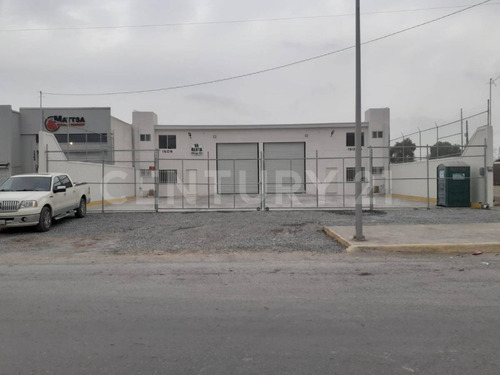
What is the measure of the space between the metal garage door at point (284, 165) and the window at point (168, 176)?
668 centimetres

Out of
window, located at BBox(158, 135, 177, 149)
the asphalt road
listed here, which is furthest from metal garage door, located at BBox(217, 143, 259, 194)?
the asphalt road

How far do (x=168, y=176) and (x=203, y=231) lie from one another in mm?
18042

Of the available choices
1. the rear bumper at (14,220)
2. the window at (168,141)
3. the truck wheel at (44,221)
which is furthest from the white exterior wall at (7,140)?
the rear bumper at (14,220)

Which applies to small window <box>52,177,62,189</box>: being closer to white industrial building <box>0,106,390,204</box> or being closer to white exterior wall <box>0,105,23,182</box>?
white industrial building <box>0,106,390,204</box>

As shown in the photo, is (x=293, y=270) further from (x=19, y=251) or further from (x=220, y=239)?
(x=19, y=251)

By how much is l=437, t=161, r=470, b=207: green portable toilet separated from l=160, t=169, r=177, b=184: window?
17854mm

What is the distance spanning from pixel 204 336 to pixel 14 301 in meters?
3.07

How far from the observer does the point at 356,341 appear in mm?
4113

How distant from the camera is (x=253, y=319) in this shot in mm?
4816

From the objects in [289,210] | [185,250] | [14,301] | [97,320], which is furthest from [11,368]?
[289,210]

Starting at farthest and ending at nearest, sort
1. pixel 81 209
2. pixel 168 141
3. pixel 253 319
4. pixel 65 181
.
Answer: pixel 168 141 < pixel 81 209 < pixel 65 181 < pixel 253 319

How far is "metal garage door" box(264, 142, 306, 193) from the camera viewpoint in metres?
29.6

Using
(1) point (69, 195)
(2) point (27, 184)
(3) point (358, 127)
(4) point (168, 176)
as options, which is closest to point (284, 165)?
(4) point (168, 176)

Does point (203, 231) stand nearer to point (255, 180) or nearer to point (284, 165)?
point (255, 180)
